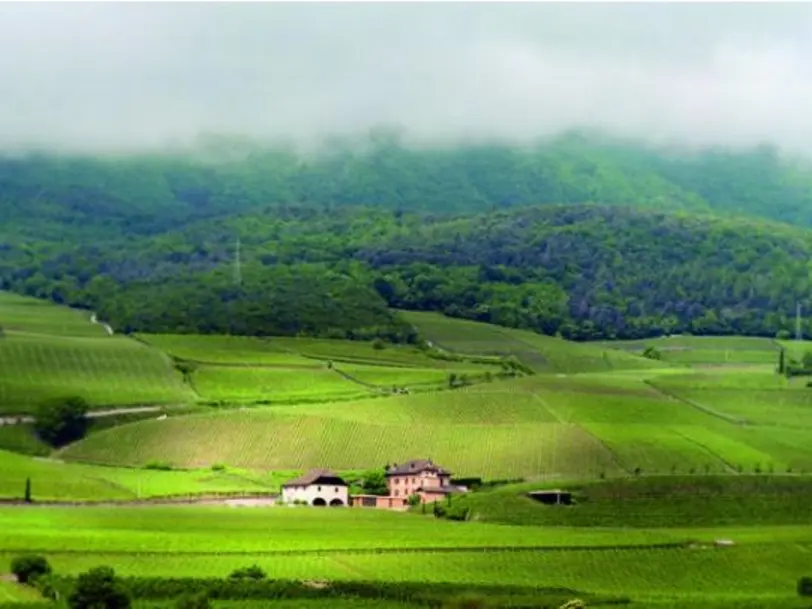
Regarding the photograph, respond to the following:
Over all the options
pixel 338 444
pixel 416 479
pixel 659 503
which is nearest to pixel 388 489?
pixel 416 479

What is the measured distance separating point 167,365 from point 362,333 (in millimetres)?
37123

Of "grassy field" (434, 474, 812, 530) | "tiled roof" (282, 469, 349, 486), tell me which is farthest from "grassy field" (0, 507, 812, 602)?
"tiled roof" (282, 469, 349, 486)

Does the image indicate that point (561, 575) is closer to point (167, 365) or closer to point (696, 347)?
point (167, 365)

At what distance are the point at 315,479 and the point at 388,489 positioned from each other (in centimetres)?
662

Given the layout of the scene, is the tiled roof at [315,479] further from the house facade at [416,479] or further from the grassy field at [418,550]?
the grassy field at [418,550]

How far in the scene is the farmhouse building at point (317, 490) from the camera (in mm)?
105875

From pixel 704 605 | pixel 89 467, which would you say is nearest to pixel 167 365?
pixel 89 467

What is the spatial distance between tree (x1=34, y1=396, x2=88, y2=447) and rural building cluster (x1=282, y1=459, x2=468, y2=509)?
27048 millimetres

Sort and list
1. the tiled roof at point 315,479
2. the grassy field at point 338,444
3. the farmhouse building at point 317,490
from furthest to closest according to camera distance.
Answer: the grassy field at point 338,444 → the tiled roof at point 315,479 → the farmhouse building at point 317,490

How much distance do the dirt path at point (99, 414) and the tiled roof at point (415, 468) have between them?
29680mm

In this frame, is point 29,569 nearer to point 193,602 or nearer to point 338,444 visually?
point 193,602

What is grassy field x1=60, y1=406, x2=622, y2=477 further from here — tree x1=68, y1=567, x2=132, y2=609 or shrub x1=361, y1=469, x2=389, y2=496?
tree x1=68, y1=567, x2=132, y2=609

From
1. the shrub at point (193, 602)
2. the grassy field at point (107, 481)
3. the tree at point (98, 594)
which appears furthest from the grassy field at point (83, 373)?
the shrub at point (193, 602)

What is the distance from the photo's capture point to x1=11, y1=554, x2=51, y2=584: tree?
70875 mm
